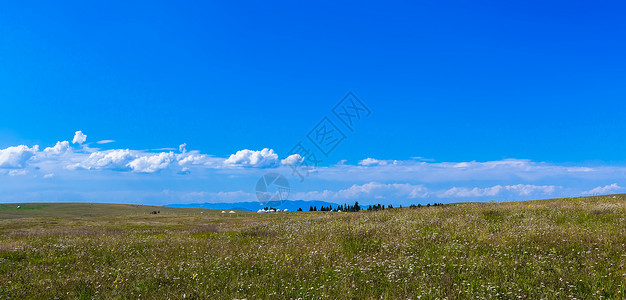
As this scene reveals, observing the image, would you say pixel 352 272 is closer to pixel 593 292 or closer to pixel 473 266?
pixel 473 266

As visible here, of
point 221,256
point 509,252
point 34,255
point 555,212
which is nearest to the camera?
point 509,252

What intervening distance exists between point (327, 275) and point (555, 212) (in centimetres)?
1649

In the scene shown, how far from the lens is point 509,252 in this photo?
32.7 feet

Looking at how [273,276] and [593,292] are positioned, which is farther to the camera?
[273,276]

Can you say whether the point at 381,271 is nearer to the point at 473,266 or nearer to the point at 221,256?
the point at 473,266

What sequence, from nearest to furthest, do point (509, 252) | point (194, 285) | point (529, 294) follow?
point (529, 294)
point (194, 285)
point (509, 252)

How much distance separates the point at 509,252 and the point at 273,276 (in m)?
6.73

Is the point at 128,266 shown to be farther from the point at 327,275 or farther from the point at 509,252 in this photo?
the point at 509,252

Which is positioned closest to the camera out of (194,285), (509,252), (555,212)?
(194,285)

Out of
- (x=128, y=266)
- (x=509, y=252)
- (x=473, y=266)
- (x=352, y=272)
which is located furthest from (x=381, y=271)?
(x=128, y=266)

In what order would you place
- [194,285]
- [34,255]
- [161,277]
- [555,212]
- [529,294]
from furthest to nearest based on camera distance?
[555,212] < [34,255] < [161,277] < [194,285] < [529,294]

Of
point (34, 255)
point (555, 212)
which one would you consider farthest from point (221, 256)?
point (555, 212)

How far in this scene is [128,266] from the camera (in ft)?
33.5

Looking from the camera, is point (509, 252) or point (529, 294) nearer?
point (529, 294)
